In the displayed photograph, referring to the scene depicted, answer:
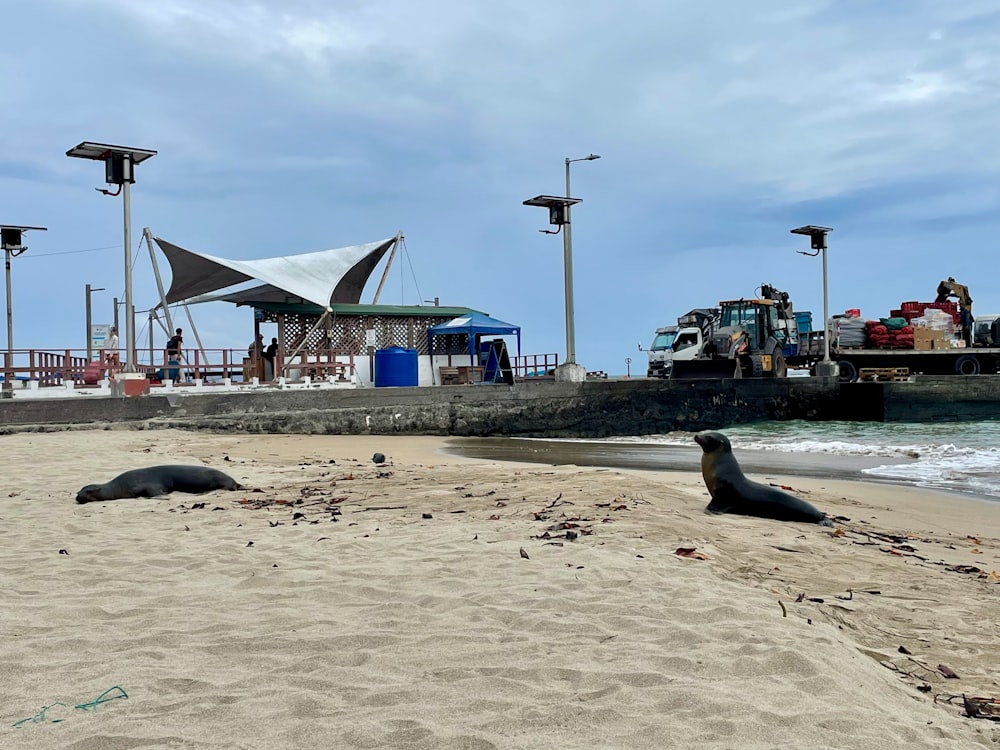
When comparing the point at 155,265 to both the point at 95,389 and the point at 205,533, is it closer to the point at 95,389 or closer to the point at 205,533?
the point at 95,389

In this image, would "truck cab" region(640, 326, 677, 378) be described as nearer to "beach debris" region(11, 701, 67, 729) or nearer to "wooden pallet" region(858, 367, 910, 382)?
"wooden pallet" region(858, 367, 910, 382)

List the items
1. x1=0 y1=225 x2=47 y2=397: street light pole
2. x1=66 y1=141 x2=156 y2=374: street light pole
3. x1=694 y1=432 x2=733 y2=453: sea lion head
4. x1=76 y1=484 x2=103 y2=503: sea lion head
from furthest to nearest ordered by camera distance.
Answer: x1=0 y1=225 x2=47 y2=397: street light pole < x1=66 y1=141 x2=156 y2=374: street light pole < x1=694 y1=432 x2=733 y2=453: sea lion head < x1=76 y1=484 x2=103 y2=503: sea lion head

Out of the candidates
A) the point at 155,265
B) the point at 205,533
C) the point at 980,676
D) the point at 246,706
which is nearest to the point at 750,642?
the point at 980,676

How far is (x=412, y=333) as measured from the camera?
28156mm

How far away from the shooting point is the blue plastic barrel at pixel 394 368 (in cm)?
2323

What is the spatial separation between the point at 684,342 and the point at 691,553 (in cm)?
2671

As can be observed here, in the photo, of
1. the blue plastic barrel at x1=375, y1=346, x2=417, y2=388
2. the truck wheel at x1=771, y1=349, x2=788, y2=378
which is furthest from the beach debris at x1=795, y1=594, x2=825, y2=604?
the truck wheel at x1=771, y1=349, x2=788, y2=378

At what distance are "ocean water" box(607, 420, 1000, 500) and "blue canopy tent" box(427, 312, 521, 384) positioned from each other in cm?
703

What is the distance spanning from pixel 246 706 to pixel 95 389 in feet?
61.4

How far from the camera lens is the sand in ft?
8.00

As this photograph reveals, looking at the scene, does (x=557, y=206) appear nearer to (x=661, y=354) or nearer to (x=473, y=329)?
(x=473, y=329)

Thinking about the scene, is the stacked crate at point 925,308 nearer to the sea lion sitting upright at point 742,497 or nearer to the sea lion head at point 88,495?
the sea lion sitting upright at point 742,497

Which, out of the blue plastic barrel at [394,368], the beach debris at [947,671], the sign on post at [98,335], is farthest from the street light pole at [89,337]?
the beach debris at [947,671]

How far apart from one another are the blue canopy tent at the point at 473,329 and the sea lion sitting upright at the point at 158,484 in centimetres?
1889
